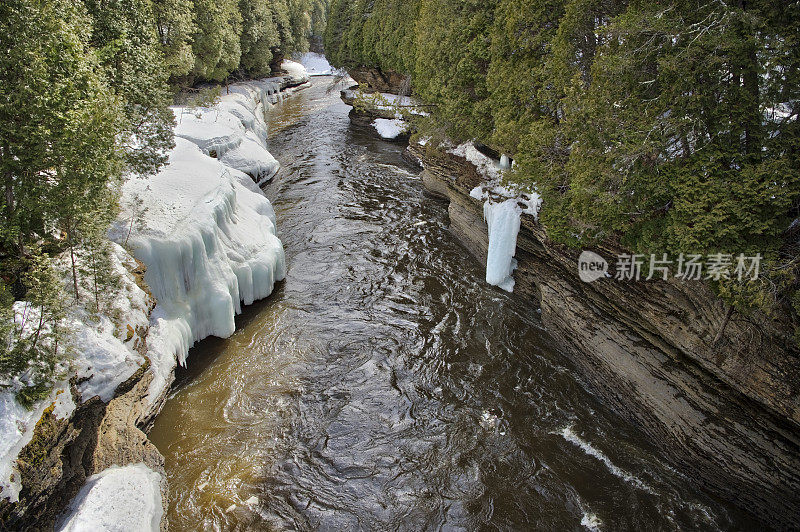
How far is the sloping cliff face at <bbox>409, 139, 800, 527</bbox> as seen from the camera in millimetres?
7477

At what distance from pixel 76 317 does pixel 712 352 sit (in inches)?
433

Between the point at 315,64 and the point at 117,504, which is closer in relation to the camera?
the point at 117,504

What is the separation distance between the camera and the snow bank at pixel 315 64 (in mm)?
76562

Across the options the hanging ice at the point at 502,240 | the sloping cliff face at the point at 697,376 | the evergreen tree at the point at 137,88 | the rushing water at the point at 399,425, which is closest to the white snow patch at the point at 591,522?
the rushing water at the point at 399,425

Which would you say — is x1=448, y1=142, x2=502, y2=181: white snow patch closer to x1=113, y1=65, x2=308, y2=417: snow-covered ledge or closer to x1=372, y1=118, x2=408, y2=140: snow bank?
x1=113, y1=65, x2=308, y2=417: snow-covered ledge

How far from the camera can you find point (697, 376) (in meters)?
8.64

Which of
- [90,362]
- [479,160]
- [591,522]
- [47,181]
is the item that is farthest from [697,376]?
[47,181]

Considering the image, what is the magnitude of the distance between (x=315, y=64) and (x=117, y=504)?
87.4 metres

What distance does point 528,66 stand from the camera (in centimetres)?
1341

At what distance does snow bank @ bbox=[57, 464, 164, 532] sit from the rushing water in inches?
28.0

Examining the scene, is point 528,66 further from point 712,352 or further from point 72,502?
point 72,502

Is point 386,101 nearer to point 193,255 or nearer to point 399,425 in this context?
point 193,255

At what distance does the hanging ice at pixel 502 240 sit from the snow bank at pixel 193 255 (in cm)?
697

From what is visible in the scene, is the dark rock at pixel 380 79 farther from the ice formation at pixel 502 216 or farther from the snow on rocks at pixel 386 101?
the ice formation at pixel 502 216
